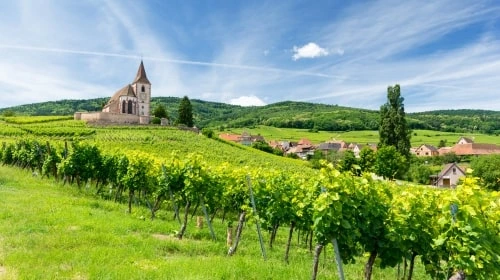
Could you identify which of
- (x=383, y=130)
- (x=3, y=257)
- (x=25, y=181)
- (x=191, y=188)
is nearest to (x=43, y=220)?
(x=3, y=257)

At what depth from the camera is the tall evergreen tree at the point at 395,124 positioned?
5428cm

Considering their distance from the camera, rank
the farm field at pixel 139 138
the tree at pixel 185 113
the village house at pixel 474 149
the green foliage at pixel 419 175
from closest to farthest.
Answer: the farm field at pixel 139 138 → the green foliage at pixel 419 175 → the tree at pixel 185 113 → the village house at pixel 474 149

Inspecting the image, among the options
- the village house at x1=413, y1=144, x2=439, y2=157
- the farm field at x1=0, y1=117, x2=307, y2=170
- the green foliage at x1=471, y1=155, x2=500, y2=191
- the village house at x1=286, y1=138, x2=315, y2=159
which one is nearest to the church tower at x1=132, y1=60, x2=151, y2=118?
the farm field at x1=0, y1=117, x2=307, y2=170

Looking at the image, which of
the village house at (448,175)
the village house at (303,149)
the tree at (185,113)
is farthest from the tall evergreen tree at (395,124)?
the village house at (303,149)

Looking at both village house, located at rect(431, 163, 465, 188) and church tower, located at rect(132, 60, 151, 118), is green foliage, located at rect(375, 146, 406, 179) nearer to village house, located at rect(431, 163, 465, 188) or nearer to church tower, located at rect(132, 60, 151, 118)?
village house, located at rect(431, 163, 465, 188)

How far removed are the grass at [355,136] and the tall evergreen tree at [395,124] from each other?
6332cm

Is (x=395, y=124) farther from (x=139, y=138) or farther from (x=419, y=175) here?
(x=139, y=138)

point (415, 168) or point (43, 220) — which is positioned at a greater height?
point (43, 220)

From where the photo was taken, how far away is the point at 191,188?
37.8 ft

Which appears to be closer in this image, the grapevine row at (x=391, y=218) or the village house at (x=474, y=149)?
the grapevine row at (x=391, y=218)

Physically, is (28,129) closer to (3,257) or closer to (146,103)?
(146,103)

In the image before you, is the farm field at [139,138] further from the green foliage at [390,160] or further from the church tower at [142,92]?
the church tower at [142,92]

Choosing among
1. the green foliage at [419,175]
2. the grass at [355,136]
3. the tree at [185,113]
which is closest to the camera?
the green foliage at [419,175]

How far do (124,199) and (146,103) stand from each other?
74704mm
